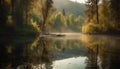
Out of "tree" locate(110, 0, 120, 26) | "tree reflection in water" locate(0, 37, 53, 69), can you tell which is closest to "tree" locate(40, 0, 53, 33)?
"tree" locate(110, 0, 120, 26)

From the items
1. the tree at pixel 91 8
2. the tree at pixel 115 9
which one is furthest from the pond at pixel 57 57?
the tree at pixel 91 8

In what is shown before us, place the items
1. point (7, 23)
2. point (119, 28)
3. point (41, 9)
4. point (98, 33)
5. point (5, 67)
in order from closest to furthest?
1. point (5, 67)
2. point (7, 23)
3. point (119, 28)
4. point (98, 33)
5. point (41, 9)

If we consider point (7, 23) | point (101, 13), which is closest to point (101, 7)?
point (101, 13)

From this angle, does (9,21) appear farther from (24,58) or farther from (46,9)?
(46,9)

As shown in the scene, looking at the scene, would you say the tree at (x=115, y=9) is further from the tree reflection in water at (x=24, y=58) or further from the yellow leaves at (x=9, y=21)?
the tree reflection in water at (x=24, y=58)

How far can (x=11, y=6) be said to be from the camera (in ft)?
203

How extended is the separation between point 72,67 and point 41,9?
3052 inches

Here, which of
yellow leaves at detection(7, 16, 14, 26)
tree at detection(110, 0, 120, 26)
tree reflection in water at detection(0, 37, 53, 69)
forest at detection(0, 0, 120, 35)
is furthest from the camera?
tree at detection(110, 0, 120, 26)

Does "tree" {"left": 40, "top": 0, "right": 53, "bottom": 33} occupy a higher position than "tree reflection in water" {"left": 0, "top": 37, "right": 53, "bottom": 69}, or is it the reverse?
"tree" {"left": 40, "top": 0, "right": 53, "bottom": 33}

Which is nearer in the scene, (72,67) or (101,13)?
(72,67)

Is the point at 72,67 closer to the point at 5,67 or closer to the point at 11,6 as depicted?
the point at 5,67

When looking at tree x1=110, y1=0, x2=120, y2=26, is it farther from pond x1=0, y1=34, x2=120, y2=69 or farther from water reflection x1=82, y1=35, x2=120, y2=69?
pond x1=0, y1=34, x2=120, y2=69

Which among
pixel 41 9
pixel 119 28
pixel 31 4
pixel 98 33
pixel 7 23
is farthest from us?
pixel 41 9

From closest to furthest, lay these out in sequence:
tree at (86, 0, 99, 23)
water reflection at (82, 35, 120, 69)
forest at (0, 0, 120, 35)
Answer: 1. water reflection at (82, 35, 120, 69)
2. forest at (0, 0, 120, 35)
3. tree at (86, 0, 99, 23)
